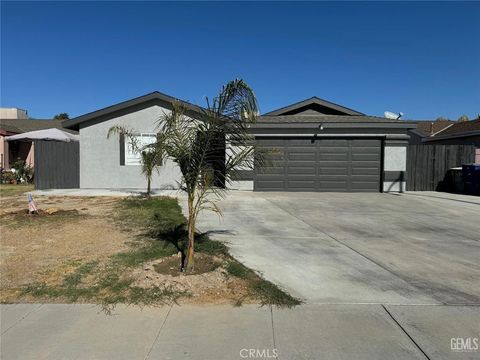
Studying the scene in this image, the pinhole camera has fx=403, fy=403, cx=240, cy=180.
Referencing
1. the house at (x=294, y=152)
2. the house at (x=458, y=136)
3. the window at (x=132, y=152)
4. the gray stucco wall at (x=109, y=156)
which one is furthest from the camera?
the house at (x=458, y=136)

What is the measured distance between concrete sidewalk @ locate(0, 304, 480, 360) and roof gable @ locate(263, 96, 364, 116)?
61.9 feet

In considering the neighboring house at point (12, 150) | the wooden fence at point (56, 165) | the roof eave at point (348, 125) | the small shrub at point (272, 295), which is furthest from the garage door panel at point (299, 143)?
the small shrub at point (272, 295)

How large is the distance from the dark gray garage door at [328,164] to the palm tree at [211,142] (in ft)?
40.1

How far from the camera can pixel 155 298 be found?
457 centimetres

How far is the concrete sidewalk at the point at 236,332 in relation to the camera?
341 centimetres

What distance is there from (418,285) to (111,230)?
5.97 m

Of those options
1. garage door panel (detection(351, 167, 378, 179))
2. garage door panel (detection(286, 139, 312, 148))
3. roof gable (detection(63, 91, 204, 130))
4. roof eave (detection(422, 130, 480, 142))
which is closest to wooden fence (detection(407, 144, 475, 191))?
garage door panel (detection(351, 167, 378, 179))

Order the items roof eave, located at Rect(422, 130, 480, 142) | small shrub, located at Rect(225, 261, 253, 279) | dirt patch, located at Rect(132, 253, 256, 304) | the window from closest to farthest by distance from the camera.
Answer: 1. dirt patch, located at Rect(132, 253, 256, 304)
2. small shrub, located at Rect(225, 261, 253, 279)
3. the window
4. roof eave, located at Rect(422, 130, 480, 142)

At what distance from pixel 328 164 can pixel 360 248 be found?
430 inches

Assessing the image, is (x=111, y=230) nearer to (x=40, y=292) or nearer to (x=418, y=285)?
(x=40, y=292)

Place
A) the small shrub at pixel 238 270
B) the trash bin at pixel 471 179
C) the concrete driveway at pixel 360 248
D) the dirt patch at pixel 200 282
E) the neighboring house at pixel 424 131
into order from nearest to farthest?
1. the dirt patch at pixel 200 282
2. the concrete driveway at pixel 360 248
3. the small shrub at pixel 238 270
4. the trash bin at pixel 471 179
5. the neighboring house at pixel 424 131

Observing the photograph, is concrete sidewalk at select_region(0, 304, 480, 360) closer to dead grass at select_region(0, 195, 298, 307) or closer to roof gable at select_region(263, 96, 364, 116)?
dead grass at select_region(0, 195, 298, 307)

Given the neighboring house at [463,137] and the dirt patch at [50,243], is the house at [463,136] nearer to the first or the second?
the neighboring house at [463,137]

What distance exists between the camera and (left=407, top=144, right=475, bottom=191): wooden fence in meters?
18.2
